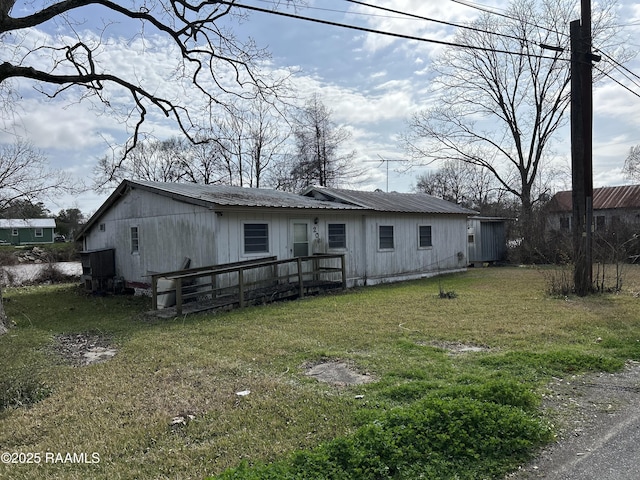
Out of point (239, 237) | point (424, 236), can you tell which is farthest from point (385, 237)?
point (239, 237)

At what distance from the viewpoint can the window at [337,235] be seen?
45.7 ft

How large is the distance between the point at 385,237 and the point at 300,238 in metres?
3.78

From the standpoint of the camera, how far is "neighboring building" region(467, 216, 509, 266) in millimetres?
22172

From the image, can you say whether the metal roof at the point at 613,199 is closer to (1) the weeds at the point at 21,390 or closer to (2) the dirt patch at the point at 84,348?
(2) the dirt patch at the point at 84,348

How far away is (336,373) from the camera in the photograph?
518cm

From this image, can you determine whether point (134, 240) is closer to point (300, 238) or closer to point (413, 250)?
point (300, 238)

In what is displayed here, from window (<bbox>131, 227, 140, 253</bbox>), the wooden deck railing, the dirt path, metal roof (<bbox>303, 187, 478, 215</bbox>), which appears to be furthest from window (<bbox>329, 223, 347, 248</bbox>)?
the dirt path

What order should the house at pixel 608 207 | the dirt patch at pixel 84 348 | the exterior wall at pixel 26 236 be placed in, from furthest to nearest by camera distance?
the exterior wall at pixel 26 236
the house at pixel 608 207
the dirt patch at pixel 84 348

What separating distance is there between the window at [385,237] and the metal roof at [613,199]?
18452 mm

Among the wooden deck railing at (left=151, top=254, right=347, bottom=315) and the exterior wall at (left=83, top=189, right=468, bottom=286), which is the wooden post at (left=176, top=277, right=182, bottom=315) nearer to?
the wooden deck railing at (left=151, top=254, right=347, bottom=315)

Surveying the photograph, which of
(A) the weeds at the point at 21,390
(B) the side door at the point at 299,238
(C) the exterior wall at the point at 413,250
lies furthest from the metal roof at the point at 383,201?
(A) the weeds at the point at 21,390

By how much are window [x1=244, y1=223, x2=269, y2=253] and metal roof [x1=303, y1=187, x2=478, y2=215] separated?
3909 millimetres

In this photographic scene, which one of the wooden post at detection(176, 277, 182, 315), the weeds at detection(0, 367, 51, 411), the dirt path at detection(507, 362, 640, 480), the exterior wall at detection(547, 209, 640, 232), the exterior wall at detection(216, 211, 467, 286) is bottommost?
the dirt path at detection(507, 362, 640, 480)

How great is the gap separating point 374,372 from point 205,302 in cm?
604
